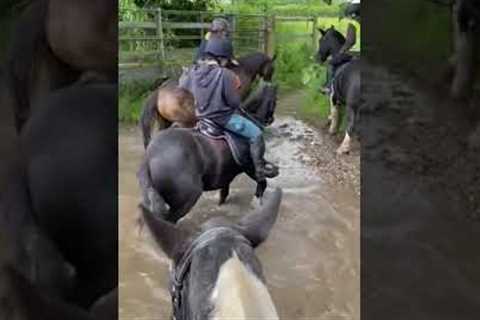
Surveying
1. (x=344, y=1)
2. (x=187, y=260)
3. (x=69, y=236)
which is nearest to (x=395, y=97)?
(x=344, y=1)

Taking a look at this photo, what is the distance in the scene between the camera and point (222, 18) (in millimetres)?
889

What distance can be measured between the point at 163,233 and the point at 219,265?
11 cm

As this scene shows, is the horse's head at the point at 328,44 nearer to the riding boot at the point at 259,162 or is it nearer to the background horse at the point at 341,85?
the background horse at the point at 341,85

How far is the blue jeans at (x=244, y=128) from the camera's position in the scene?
2.97 feet

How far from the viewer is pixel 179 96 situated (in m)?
0.90

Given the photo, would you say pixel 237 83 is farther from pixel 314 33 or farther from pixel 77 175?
pixel 77 175

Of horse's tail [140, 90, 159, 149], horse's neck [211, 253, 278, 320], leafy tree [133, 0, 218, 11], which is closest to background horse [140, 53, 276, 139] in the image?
horse's tail [140, 90, 159, 149]

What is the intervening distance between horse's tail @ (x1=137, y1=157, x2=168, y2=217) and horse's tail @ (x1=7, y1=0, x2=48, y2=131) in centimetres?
19

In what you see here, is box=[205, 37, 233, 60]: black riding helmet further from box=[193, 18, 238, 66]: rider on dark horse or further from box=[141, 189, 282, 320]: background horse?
box=[141, 189, 282, 320]: background horse

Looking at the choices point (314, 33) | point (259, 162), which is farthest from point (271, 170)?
point (314, 33)

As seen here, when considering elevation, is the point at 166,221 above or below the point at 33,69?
below

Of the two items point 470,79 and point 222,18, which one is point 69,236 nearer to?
point 222,18

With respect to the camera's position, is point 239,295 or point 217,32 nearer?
point 239,295

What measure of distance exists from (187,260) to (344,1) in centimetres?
48
